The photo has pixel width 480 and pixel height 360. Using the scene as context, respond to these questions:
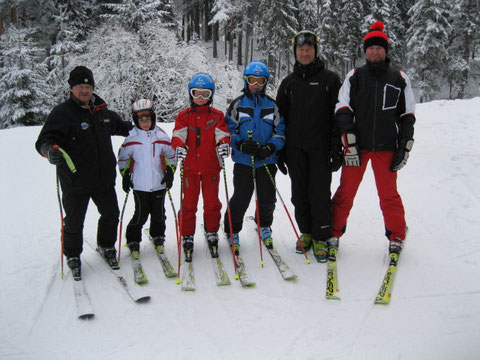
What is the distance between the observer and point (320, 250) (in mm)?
3854

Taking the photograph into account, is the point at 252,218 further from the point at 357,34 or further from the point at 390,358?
the point at 357,34

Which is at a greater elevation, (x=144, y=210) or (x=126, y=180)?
(x=126, y=180)

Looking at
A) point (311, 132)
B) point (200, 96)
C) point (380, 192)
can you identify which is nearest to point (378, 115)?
point (311, 132)

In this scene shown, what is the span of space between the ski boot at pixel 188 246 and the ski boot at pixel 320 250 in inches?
54.1

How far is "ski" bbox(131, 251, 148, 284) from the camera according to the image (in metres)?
3.47

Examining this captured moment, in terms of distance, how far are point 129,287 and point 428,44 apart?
26.4 m

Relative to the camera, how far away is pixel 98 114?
138 inches

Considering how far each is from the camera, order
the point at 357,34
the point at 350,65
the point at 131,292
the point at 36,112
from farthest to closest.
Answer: the point at 350,65 → the point at 357,34 → the point at 36,112 → the point at 131,292

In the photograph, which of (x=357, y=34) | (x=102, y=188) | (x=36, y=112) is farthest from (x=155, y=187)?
(x=357, y=34)

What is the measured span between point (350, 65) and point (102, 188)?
3164 centimetres

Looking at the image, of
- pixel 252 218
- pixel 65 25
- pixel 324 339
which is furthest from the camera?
pixel 65 25

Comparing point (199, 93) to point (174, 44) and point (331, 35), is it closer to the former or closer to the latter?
point (174, 44)

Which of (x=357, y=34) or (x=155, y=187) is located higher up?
(x=357, y=34)

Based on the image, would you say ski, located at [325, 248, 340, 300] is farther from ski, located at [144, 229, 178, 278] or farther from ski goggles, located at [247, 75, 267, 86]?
ski goggles, located at [247, 75, 267, 86]
